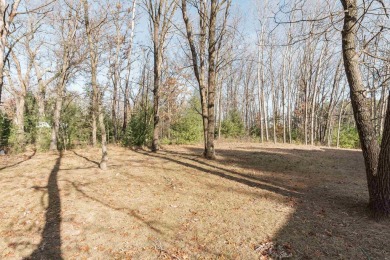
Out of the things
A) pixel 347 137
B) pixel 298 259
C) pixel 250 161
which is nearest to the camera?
pixel 298 259

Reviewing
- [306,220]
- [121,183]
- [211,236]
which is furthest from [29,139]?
[306,220]

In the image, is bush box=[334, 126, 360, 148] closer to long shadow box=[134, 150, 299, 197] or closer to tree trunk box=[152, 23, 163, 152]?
tree trunk box=[152, 23, 163, 152]

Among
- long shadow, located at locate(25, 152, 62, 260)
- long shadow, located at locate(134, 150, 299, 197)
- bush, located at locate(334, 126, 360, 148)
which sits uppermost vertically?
bush, located at locate(334, 126, 360, 148)

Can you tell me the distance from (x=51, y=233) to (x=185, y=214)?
2.22m

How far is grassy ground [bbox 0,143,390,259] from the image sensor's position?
11.2 feet

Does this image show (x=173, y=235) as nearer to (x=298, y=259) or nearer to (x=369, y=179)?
(x=298, y=259)

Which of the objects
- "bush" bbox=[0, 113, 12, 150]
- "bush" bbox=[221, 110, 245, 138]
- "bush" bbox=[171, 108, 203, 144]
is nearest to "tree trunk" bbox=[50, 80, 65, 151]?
"bush" bbox=[0, 113, 12, 150]

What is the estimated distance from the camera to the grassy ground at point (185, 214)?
341 cm

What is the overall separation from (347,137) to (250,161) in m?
15.4

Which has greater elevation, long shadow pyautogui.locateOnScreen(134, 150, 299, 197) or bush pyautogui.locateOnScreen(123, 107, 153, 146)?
bush pyautogui.locateOnScreen(123, 107, 153, 146)

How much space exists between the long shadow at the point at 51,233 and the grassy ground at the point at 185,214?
0.02m

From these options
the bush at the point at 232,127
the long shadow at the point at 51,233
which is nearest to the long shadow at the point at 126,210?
the long shadow at the point at 51,233

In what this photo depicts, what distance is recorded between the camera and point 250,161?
28.1 ft

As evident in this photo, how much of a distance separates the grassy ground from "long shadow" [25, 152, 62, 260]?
2 centimetres
